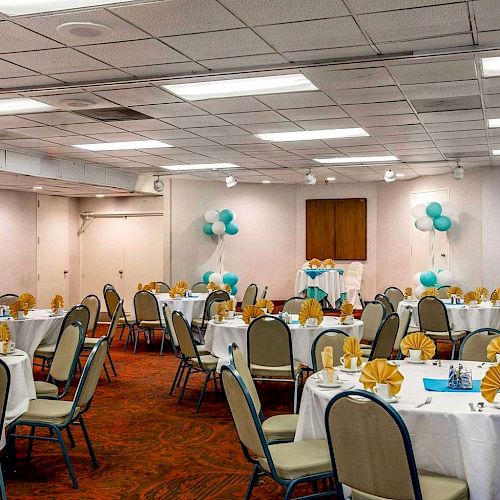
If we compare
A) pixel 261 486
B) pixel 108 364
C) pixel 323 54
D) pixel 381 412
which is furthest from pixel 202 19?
pixel 108 364

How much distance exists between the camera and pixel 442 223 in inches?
536

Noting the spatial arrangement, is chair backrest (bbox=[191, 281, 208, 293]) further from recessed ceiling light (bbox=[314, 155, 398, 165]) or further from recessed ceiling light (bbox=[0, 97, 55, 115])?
recessed ceiling light (bbox=[0, 97, 55, 115])

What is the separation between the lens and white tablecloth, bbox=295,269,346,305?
51.6 ft

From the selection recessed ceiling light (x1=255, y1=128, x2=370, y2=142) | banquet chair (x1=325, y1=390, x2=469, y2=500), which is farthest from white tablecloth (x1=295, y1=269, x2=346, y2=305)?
banquet chair (x1=325, y1=390, x2=469, y2=500)

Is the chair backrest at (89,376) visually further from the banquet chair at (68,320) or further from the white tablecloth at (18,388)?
the banquet chair at (68,320)

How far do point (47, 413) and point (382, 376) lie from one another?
2.46 m

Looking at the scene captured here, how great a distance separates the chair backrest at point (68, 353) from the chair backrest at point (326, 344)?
197cm

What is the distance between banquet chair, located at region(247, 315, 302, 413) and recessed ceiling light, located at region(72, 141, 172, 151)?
4.11m

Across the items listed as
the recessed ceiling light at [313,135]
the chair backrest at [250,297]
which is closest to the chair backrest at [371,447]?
the recessed ceiling light at [313,135]

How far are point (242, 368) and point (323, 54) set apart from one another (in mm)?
2498

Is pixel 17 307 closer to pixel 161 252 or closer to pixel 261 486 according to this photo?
pixel 261 486

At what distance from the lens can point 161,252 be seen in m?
16.0

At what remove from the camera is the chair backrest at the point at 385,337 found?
6414mm

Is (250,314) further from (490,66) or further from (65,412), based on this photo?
(490,66)
